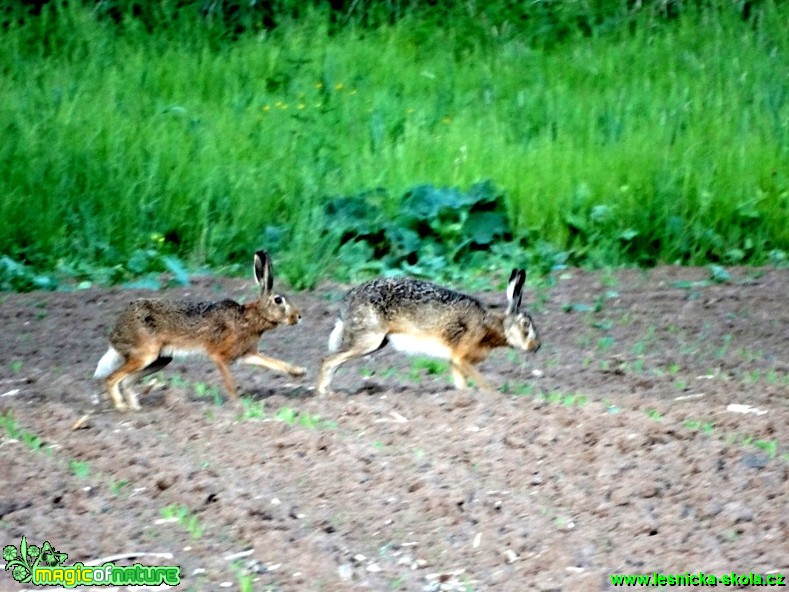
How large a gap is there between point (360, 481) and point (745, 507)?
1.76 m

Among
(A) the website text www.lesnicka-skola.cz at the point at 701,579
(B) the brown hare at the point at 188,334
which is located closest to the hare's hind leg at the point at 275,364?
(B) the brown hare at the point at 188,334

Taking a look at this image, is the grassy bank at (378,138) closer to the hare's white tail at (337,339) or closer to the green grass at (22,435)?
the hare's white tail at (337,339)

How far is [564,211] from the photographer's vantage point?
13.7 m

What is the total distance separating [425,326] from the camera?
9391 millimetres

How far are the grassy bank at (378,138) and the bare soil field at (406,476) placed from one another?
3601 mm

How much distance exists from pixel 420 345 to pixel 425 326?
0.44 ft

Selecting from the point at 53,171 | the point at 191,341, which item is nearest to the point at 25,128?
the point at 53,171

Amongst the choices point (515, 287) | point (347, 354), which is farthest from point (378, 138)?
point (347, 354)

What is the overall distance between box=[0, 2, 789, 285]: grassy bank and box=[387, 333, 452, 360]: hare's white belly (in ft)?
9.90

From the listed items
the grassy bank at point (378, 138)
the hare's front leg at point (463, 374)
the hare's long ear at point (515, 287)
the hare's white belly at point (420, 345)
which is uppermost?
the hare's long ear at point (515, 287)

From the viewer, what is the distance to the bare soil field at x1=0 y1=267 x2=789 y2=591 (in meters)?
5.89

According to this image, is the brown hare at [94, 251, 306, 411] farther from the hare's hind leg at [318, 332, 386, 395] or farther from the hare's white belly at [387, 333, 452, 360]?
the hare's white belly at [387, 333, 452, 360]

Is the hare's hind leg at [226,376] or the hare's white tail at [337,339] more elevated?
the hare's white tail at [337,339]

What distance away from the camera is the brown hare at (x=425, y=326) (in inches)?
363
